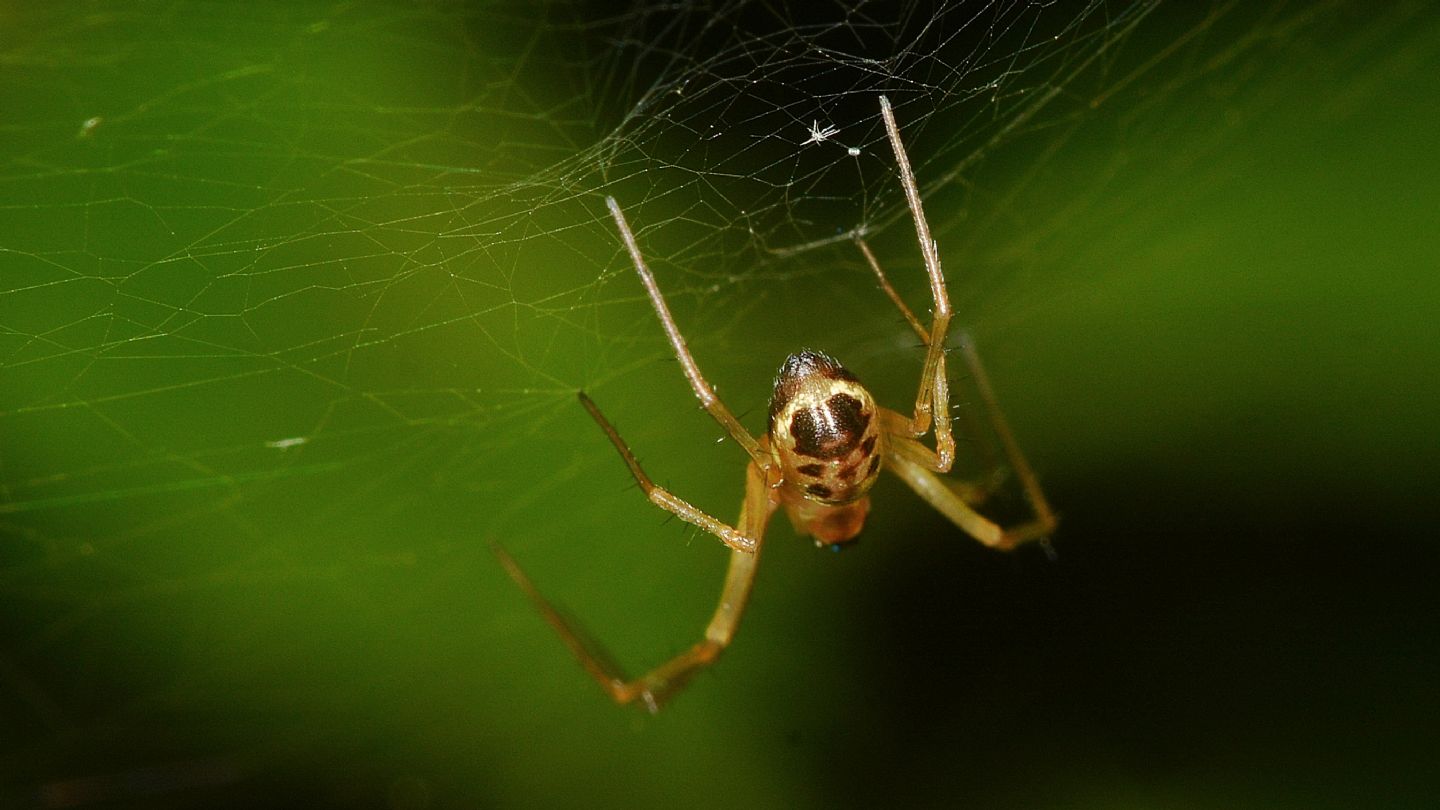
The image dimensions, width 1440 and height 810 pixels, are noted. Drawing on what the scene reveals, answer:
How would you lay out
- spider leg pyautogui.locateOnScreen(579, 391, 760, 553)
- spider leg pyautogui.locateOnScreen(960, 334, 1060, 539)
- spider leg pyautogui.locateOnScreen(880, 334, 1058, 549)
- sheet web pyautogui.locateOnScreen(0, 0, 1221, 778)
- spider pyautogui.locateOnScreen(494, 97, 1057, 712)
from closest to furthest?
sheet web pyautogui.locateOnScreen(0, 0, 1221, 778), spider pyautogui.locateOnScreen(494, 97, 1057, 712), spider leg pyautogui.locateOnScreen(579, 391, 760, 553), spider leg pyautogui.locateOnScreen(880, 334, 1058, 549), spider leg pyautogui.locateOnScreen(960, 334, 1060, 539)

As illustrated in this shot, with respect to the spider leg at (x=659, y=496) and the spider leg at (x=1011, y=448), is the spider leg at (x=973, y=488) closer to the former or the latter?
the spider leg at (x=1011, y=448)

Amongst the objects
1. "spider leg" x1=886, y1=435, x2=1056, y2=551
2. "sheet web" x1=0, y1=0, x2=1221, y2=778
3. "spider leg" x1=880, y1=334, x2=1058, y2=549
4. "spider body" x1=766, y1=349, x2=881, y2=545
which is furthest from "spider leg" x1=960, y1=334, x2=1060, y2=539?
"spider body" x1=766, y1=349, x2=881, y2=545

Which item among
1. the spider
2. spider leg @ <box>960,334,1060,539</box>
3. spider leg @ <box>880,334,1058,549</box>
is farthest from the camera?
spider leg @ <box>960,334,1060,539</box>

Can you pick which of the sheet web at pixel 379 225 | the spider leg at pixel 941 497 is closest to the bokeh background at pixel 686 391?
the sheet web at pixel 379 225

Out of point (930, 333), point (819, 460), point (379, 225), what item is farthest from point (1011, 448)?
point (379, 225)

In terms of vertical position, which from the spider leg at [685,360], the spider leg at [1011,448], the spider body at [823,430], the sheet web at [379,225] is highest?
the sheet web at [379,225]

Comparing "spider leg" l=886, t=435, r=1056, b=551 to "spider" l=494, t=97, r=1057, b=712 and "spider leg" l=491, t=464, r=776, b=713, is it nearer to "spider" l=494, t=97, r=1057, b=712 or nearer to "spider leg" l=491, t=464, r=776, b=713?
"spider" l=494, t=97, r=1057, b=712
